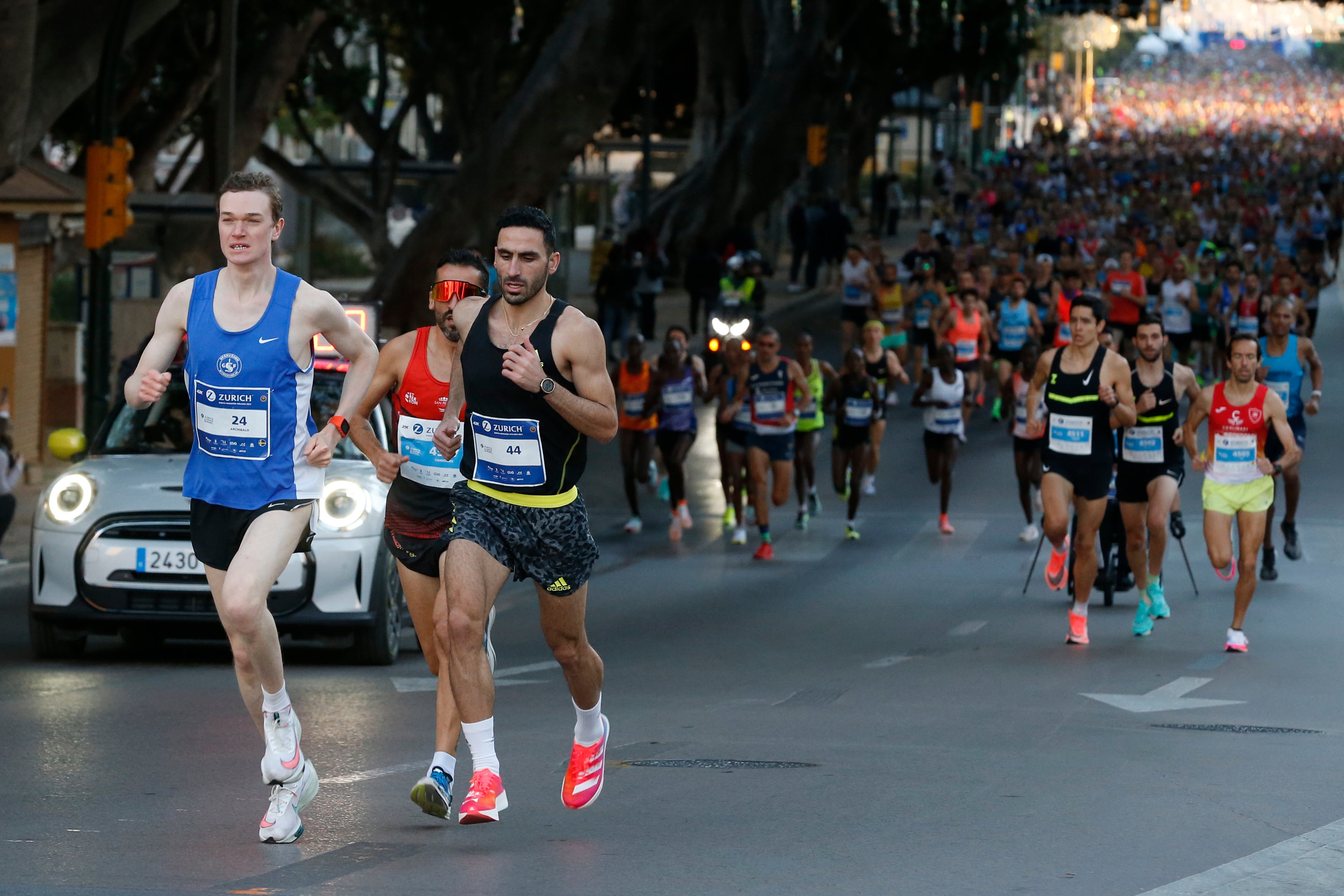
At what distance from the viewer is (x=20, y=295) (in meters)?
20.6

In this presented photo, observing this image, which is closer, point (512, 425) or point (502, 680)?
point (512, 425)

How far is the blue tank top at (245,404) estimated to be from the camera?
6727mm

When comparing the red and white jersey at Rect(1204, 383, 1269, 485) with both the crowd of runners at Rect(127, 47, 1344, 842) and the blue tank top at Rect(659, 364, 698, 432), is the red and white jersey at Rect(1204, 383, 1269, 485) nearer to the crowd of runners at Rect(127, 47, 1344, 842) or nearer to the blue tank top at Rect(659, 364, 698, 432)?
the crowd of runners at Rect(127, 47, 1344, 842)

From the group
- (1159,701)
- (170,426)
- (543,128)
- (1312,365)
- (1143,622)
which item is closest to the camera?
(1159,701)

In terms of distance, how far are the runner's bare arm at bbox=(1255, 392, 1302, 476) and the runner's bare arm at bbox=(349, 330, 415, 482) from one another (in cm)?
655

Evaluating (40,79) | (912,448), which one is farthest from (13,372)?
(912,448)

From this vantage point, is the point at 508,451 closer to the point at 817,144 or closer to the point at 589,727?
the point at 589,727

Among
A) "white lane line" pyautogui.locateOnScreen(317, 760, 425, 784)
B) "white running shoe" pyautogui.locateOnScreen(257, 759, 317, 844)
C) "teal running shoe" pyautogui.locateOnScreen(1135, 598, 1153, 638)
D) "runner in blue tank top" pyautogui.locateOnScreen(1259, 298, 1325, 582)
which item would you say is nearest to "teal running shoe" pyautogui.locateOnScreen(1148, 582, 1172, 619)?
"teal running shoe" pyautogui.locateOnScreen(1135, 598, 1153, 638)

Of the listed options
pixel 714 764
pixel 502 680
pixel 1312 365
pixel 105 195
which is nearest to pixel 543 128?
pixel 105 195

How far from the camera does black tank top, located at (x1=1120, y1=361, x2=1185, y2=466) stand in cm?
1380

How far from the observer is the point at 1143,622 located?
1351 cm

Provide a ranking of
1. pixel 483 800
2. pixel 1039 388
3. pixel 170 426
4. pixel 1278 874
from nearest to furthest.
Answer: pixel 1278 874 → pixel 483 800 → pixel 170 426 → pixel 1039 388

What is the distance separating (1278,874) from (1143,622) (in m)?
7.16

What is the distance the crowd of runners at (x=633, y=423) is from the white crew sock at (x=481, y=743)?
1 centimetres
